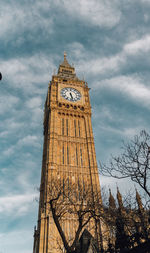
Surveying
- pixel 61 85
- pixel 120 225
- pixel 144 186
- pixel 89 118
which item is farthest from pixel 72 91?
pixel 144 186

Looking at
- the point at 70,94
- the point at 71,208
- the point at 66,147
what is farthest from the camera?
the point at 70,94

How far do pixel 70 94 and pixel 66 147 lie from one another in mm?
12851

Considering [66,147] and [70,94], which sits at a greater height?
[70,94]

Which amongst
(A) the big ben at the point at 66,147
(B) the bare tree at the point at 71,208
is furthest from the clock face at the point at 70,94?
(B) the bare tree at the point at 71,208

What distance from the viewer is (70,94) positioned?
137 feet

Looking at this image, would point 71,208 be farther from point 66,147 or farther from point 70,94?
point 70,94

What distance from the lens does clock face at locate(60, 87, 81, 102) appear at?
4091 cm

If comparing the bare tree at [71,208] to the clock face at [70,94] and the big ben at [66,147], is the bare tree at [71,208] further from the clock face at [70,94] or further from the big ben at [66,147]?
the clock face at [70,94]

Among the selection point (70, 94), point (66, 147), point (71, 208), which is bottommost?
point (71, 208)

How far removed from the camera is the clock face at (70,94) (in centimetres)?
4091

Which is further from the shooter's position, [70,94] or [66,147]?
[70,94]

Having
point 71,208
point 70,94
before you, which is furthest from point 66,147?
point 71,208

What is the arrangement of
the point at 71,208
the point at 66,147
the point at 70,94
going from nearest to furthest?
the point at 71,208
the point at 66,147
the point at 70,94

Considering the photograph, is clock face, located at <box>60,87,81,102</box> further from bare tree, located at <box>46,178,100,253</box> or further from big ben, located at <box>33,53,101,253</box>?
bare tree, located at <box>46,178,100,253</box>
